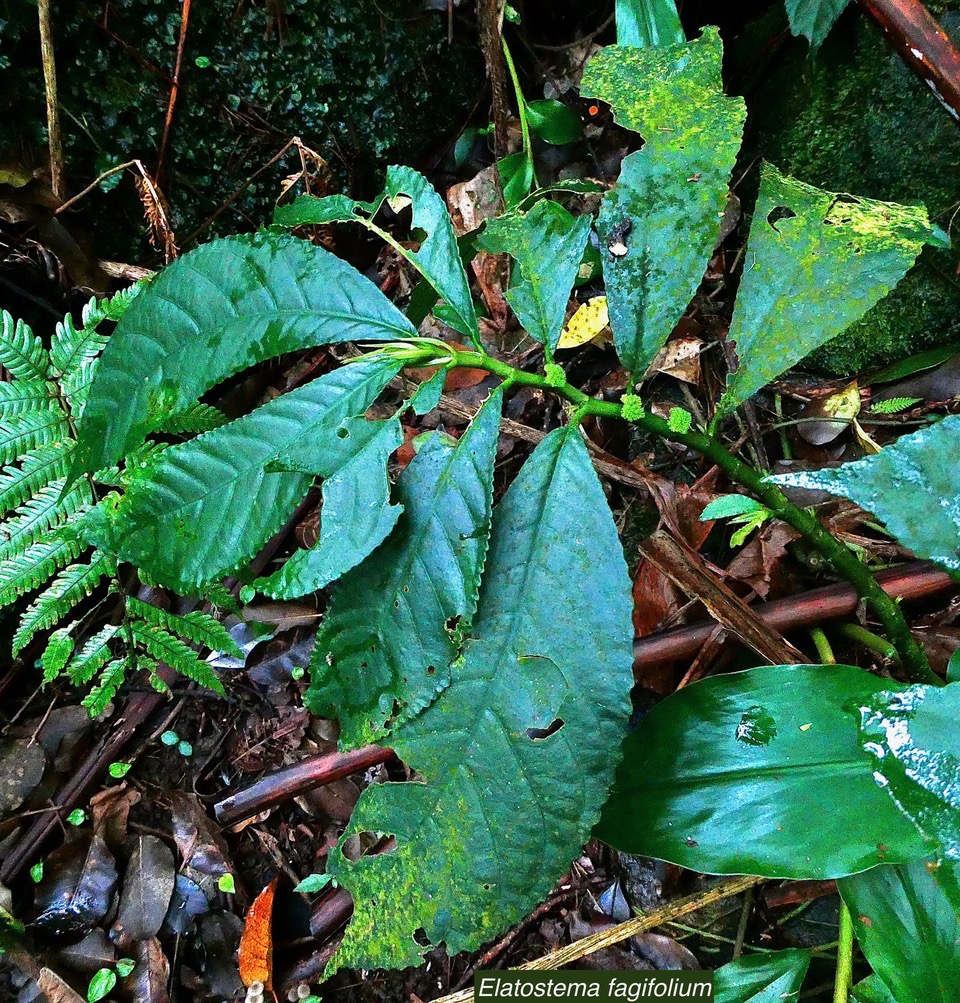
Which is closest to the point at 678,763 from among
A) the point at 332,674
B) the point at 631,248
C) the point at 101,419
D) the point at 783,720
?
the point at 783,720

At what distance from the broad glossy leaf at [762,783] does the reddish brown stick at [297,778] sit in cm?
51

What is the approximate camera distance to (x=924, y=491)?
89 centimetres

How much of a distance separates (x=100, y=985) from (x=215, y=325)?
1722mm

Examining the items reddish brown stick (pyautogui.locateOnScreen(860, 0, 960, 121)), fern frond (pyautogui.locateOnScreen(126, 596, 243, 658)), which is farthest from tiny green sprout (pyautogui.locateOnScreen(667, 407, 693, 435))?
fern frond (pyautogui.locateOnScreen(126, 596, 243, 658))

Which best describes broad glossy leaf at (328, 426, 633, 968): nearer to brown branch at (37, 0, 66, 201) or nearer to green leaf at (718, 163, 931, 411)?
green leaf at (718, 163, 931, 411)

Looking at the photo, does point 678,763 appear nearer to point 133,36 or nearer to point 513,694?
point 513,694

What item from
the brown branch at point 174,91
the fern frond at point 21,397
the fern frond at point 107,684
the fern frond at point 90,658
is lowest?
the fern frond at point 107,684

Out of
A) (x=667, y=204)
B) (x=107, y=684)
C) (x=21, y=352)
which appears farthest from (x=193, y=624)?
(x=667, y=204)

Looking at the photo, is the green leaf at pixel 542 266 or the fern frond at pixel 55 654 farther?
the fern frond at pixel 55 654

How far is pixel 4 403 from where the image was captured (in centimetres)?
171

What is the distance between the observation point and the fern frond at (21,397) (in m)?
1.71

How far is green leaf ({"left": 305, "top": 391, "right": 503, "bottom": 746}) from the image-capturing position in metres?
A: 1.07

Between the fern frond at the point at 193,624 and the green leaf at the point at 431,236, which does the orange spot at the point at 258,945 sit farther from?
the green leaf at the point at 431,236

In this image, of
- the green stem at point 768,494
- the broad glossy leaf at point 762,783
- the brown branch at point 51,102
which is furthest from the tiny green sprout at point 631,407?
the brown branch at point 51,102
